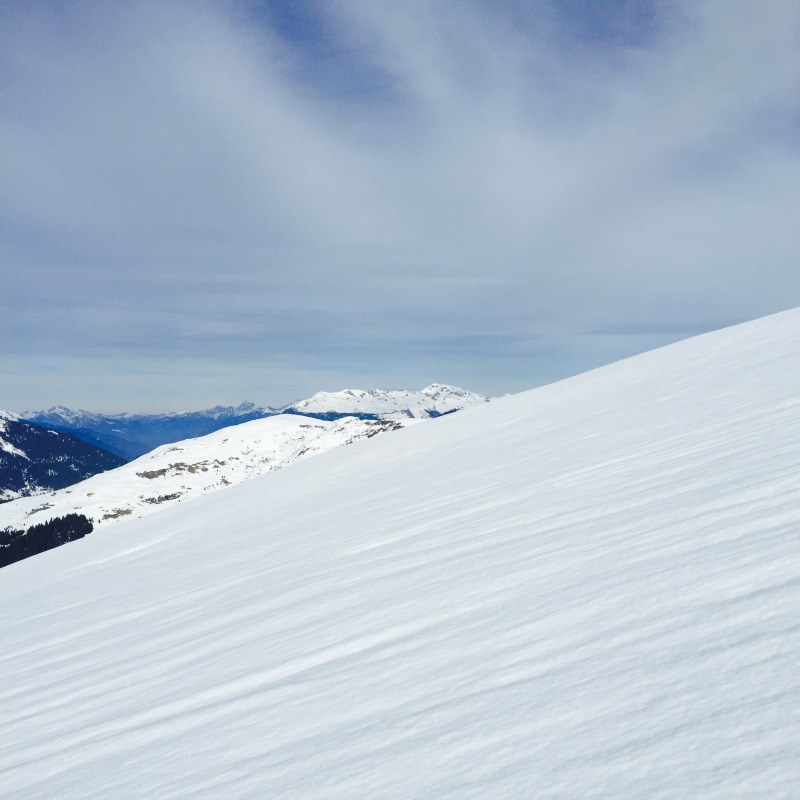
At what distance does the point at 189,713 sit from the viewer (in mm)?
2809

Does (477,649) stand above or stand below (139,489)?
above

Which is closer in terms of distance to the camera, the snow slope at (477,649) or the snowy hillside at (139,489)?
the snow slope at (477,649)

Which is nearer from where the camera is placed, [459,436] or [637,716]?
[637,716]

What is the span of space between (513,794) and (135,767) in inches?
69.3

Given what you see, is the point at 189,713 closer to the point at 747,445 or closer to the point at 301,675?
the point at 301,675

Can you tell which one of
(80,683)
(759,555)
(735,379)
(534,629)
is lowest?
(80,683)

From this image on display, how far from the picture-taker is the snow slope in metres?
1.69

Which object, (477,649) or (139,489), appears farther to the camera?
(139,489)

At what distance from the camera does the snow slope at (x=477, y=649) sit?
169cm

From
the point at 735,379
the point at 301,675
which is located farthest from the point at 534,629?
the point at 735,379

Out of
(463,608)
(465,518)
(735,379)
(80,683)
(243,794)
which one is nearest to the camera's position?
(243,794)

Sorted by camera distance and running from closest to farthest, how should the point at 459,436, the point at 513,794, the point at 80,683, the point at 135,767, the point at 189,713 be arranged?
the point at 513,794 < the point at 135,767 < the point at 189,713 < the point at 80,683 < the point at 459,436

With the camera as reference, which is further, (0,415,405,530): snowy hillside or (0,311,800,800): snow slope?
(0,415,405,530): snowy hillside

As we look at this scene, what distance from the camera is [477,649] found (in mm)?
2543
